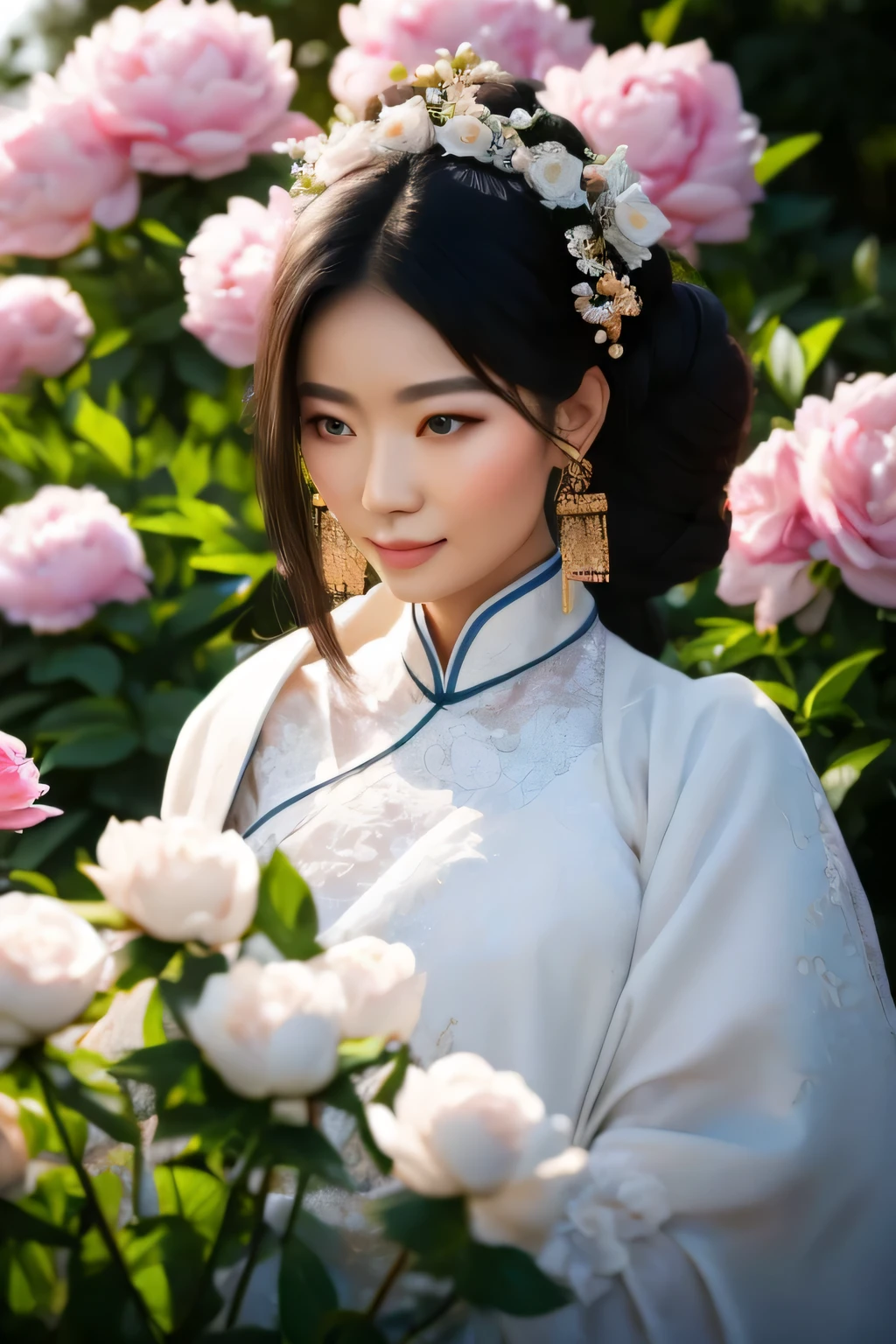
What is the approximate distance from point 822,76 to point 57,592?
1579 mm

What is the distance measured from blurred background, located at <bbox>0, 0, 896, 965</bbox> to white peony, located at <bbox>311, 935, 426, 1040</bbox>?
995 mm

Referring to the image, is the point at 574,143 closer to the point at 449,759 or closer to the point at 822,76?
the point at 449,759

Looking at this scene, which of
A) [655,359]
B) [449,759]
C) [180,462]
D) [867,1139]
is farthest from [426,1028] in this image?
[180,462]

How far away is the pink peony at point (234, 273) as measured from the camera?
6.08 feet

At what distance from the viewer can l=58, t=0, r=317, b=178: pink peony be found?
6.49 ft

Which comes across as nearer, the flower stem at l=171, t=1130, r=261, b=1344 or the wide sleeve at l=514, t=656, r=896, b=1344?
the flower stem at l=171, t=1130, r=261, b=1344

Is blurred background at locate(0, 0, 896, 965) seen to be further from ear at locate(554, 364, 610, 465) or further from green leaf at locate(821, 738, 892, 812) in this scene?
ear at locate(554, 364, 610, 465)

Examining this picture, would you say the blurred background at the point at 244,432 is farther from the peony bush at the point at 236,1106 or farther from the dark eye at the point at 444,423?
the peony bush at the point at 236,1106

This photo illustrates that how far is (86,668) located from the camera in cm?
187

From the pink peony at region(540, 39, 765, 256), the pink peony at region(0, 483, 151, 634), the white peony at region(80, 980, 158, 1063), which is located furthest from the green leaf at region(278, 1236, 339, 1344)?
the pink peony at region(540, 39, 765, 256)

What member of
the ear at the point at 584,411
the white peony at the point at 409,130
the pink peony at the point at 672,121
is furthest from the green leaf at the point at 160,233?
the ear at the point at 584,411

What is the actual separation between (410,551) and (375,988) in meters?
0.67

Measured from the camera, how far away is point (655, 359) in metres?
1.51

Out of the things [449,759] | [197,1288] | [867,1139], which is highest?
[197,1288]
